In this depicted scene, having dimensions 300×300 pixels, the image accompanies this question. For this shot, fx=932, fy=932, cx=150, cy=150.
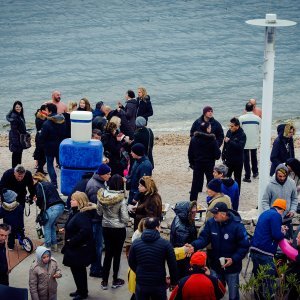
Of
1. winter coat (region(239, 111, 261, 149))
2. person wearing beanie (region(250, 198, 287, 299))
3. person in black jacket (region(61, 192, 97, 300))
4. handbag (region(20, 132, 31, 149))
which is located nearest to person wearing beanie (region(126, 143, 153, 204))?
person in black jacket (region(61, 192, 97, 300))

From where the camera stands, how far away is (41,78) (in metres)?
42.6

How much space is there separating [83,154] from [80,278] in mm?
2963

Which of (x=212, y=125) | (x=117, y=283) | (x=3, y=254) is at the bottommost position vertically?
(x=117, y=283)

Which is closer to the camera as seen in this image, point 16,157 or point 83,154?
point 83,154

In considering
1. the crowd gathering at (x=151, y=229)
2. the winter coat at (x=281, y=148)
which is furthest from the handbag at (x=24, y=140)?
the winter coat at (x=281, y=148)

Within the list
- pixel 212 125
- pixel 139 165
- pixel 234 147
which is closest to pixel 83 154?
pixel 139 165

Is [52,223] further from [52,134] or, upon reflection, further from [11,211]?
[52,134]

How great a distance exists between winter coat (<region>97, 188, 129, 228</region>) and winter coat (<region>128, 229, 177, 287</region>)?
1329 millimetres

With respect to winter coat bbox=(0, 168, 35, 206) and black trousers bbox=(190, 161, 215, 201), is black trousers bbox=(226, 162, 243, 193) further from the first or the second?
winter coat bbox=(0, 168, 35, 206)

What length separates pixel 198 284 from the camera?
9.79 m

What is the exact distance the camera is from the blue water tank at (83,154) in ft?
46.9

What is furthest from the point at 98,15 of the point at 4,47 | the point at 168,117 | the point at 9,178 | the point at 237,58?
the point at 9,178

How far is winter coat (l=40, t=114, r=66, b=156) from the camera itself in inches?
623

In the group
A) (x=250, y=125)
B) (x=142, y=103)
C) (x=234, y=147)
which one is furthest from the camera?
(x=142, y=103)
